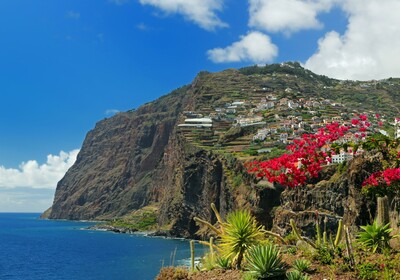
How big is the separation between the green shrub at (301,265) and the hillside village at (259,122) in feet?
264

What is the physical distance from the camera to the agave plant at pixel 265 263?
10.6m

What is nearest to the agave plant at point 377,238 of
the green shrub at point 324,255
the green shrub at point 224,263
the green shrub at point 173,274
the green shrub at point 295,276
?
the green shrub at point 324,255

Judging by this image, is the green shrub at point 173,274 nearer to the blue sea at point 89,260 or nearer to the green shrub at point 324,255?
the green shrub at point 324,255

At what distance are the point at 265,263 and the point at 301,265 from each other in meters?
1.23

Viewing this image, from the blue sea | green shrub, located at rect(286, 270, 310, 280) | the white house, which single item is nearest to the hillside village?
the white house

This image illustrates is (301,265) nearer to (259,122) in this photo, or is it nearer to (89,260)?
(89,260)

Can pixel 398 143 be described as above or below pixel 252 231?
above

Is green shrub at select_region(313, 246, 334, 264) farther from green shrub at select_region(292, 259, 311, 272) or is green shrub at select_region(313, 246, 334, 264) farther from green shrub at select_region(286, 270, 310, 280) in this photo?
green shrub at select_region(286, 270, 310, 280)

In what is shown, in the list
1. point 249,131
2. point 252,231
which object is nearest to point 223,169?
point 249,131

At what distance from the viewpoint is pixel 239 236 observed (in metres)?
12.0

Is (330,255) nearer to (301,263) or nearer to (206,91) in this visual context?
(301,263)

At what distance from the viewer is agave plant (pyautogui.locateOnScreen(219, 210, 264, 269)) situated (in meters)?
Answer: 12.0

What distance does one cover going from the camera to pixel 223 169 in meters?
A: 98.8

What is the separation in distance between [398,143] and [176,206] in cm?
8980
